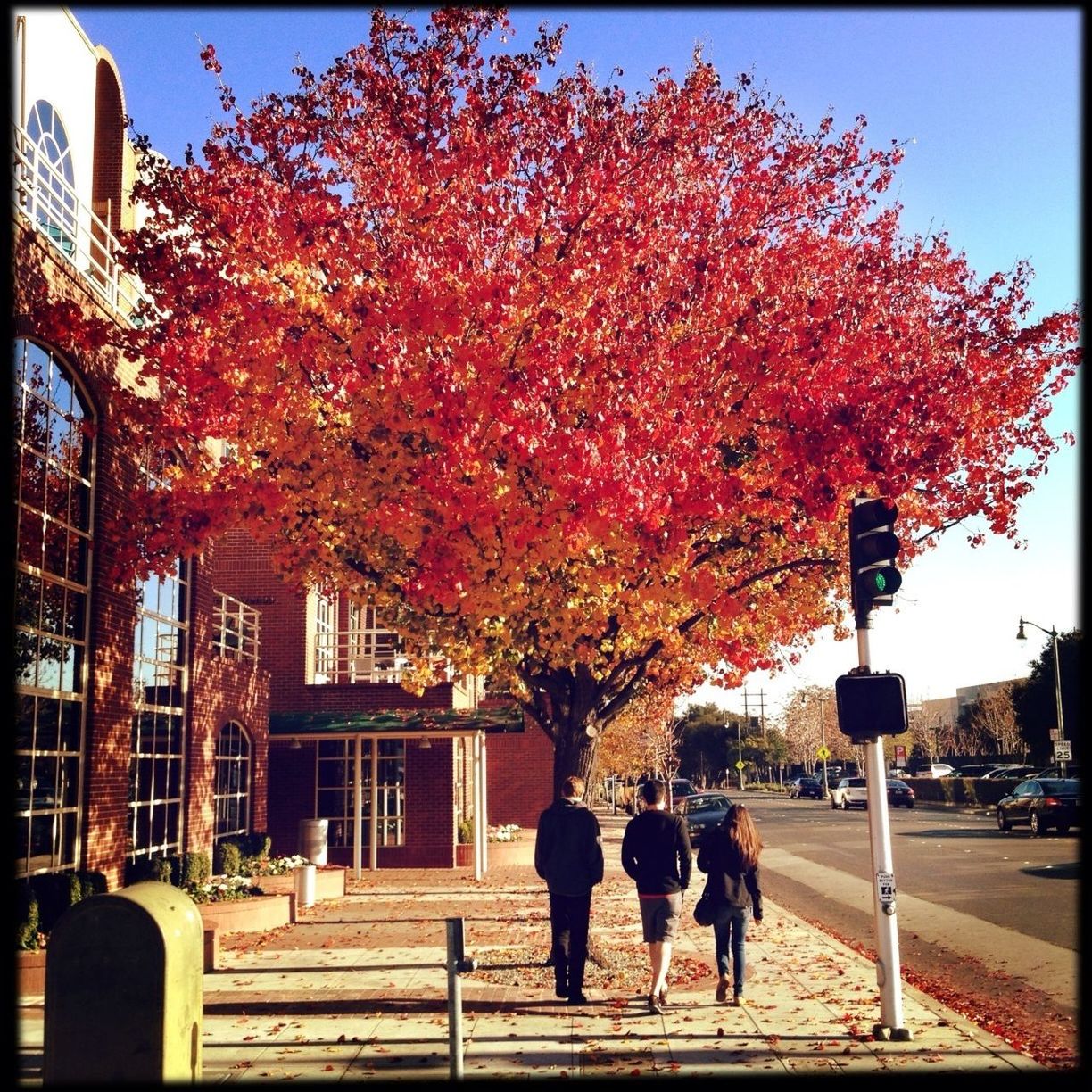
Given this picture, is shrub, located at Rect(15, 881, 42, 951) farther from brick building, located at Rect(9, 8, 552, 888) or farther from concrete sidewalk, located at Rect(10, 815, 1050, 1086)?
concrete sidewalk, located at Rect(10, 815, 1050, 1086)

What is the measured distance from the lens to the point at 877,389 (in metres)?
12.8

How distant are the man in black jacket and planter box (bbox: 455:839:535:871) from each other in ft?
53.0

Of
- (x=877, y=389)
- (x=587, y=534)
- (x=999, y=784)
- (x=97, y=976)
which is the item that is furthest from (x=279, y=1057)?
(x=999, y=784)

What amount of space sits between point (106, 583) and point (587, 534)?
6.66 metres

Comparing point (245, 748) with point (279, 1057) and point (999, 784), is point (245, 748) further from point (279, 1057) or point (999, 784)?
point (999, 784)

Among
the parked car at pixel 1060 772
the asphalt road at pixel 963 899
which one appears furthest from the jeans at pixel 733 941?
the parked car at pixel 1060 772

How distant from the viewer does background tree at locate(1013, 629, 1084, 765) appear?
5519cm

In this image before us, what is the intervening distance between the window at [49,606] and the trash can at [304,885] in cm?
532

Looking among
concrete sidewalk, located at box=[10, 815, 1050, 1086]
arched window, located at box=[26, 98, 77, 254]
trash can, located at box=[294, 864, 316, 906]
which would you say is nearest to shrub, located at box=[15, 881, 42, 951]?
Answer: concrete sidewalk, located at box=[10, 815, 1050, 1086]

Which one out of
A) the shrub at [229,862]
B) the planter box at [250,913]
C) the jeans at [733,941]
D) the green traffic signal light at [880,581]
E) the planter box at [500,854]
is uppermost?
the green traffic signal light at [880,581]

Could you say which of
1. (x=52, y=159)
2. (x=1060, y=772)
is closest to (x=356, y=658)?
(x=52, y=159)

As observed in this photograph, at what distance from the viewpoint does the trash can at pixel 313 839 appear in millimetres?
23281

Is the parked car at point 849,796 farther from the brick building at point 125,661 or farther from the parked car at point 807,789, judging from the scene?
the brick building at point 125,661

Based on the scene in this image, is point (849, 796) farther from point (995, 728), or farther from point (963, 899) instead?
point (963, 899)
